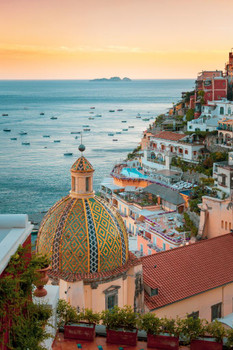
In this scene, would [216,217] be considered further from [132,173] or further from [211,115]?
[211,115]

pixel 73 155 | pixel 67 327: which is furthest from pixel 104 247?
pixel 73 155

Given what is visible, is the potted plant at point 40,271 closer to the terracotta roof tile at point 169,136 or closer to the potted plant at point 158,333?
the potted plant at point 158,333

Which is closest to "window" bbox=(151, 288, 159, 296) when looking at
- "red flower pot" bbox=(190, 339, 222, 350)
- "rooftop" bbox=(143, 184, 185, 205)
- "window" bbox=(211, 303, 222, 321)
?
"window" bbox=(211, 303, 222, 321)

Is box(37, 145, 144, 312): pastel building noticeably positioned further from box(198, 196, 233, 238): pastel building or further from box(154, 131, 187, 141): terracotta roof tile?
box(154, 131, 187, 141): terracotta roof tile

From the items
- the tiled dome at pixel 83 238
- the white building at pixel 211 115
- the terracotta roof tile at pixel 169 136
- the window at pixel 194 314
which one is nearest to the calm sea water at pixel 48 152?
the terracotta roof tile at pixel 169 136

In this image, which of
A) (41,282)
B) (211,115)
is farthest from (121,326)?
(211,115)

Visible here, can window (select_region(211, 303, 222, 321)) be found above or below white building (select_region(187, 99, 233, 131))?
below
